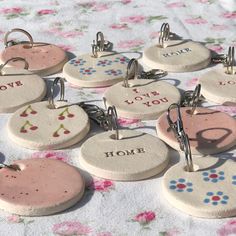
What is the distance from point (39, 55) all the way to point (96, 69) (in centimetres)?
13

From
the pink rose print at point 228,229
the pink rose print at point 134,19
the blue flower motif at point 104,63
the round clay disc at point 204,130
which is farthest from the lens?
the pink rose print at point 134,19

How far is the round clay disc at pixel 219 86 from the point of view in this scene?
3.45 ft

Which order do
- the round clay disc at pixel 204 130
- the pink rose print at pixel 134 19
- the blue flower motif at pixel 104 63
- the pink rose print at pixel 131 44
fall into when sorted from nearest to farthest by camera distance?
the round clay disc at pixel 204 130, the blue flower motif at pixel 104 63, the pink rose print at pixel 131 44, the pink rose print at pixel 134 19

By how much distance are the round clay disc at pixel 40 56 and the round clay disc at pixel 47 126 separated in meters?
0.16

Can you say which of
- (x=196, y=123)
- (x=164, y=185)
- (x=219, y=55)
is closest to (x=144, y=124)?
(x=196, y=123)

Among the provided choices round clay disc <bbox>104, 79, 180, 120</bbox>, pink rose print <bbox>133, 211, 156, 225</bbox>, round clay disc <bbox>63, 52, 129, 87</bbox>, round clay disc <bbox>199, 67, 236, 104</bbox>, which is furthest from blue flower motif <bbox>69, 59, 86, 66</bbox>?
pink rose print <bbox>133, 211, 156, 225</bbox>

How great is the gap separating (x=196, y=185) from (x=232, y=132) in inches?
6.1

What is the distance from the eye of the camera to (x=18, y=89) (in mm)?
1074

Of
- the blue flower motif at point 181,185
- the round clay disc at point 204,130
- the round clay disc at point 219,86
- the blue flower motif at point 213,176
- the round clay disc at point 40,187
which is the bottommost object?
the round clay disc at point 219,86

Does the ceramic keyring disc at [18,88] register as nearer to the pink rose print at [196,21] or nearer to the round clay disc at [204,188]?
the round clay disc at [204,188]

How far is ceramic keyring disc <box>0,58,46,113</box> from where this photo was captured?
1.04 metres

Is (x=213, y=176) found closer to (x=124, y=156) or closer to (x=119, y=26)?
(x=124, y=156)

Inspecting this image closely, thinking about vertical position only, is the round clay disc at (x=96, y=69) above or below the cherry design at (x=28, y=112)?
below

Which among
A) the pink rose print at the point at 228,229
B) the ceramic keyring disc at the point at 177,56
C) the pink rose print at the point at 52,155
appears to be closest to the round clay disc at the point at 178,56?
the ceramic keyring disc at the point at 177,56
